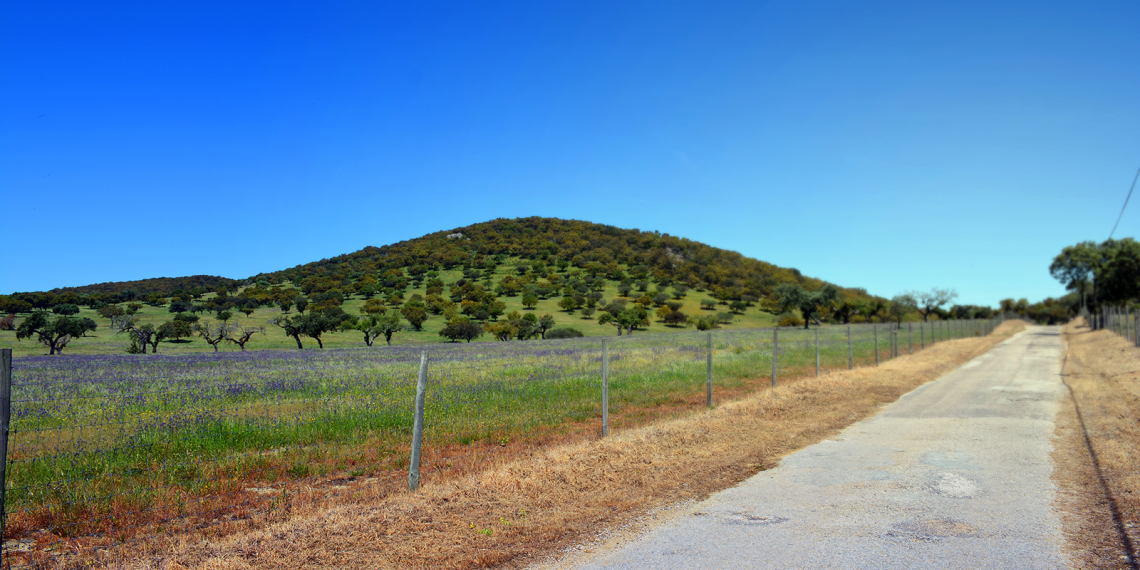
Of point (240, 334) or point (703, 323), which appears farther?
point (703, 323)

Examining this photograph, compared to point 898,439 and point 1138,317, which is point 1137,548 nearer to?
point 898,439

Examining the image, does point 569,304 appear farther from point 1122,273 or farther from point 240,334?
point 1122,273

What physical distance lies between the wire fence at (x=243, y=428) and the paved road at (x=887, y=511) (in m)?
3.11

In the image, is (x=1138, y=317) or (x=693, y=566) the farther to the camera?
(x=1138, y=317)

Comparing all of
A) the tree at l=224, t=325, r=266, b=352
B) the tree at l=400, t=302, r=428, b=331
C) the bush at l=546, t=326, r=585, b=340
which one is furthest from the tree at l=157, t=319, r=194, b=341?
the bush at l=546, t=326, r=585, b=340

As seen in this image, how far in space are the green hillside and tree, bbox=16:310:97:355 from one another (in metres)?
0.12

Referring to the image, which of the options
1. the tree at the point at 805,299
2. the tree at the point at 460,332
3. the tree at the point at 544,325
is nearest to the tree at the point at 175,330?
the tree at the point at 460,332

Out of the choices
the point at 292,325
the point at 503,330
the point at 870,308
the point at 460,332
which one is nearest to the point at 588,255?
the point at 870,308

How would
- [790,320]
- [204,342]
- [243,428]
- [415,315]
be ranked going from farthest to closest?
[790,320] < [415,315] < [204,342] < [243,428]

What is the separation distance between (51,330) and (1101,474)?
1285cm

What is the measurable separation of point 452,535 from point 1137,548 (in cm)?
536

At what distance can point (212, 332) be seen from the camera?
36.6ft

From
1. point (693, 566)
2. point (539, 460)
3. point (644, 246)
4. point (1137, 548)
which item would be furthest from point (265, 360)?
point (644, 246)

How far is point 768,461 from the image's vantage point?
825cm
